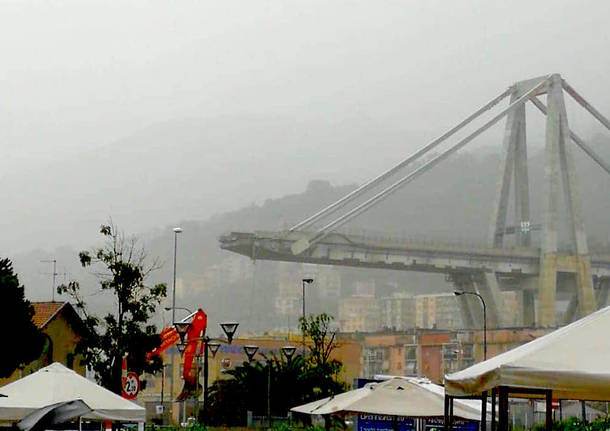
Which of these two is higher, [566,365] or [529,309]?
[529,309]

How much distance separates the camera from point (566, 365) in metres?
7.29

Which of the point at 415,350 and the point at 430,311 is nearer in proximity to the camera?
the point at 415,350

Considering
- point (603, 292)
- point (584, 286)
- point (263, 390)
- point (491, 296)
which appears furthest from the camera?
point (603, 292)

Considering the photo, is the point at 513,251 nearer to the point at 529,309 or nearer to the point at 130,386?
the point at 529,309

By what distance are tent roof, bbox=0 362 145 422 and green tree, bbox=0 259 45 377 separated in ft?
56.8

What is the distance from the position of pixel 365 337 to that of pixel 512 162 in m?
19.9

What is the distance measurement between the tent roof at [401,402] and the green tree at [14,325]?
61.5 ft

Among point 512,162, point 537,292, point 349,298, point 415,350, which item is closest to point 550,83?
point 512,162

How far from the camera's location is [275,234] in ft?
326

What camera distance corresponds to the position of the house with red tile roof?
1740 inches

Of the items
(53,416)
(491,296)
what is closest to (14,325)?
(53,416)

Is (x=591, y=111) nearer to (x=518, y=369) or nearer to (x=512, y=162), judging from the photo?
(x=512, y=162)

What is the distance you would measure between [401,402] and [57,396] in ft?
13.6

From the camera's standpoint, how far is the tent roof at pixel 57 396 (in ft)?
47.1
